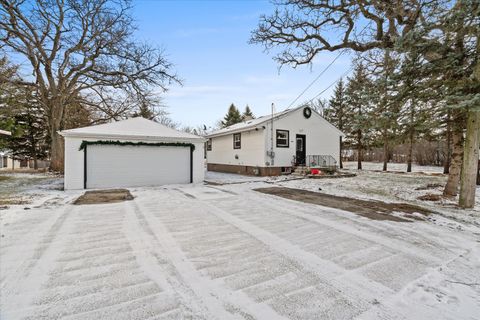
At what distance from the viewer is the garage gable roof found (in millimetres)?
9376

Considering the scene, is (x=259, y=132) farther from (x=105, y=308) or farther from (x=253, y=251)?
(x=105, y=308)

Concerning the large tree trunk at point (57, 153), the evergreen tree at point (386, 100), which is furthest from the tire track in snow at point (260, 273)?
the large tree trunk at point (57, 153)

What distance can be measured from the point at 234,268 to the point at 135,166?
8830 millimetres

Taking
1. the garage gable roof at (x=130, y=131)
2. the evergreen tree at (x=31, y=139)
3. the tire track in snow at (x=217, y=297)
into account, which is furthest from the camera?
the evergreen tree at (x=31, y=139)

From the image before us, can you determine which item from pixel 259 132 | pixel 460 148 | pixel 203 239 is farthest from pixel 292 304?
pixel 259 132

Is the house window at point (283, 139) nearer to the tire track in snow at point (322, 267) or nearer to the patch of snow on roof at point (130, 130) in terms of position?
the patch of snow on roof at point (130, 130)

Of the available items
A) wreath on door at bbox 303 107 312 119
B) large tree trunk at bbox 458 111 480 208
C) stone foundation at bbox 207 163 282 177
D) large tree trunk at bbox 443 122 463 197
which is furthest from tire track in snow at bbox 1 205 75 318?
wreath on door at bbox 303 107 312 119

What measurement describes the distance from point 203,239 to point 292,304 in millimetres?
2062

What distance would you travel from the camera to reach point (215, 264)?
3.00m

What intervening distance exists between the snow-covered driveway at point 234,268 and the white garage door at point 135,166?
4.61 meters

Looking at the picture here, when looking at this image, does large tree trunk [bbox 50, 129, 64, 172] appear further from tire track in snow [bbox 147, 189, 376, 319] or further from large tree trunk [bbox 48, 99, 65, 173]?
tire track in snow [bbox 147, 189, 376, 319]

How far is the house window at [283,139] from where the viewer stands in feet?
48.3

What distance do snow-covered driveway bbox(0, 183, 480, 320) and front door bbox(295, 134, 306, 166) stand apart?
10.6 m

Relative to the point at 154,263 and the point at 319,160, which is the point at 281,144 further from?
the point at 154,263
